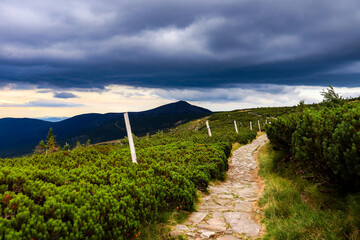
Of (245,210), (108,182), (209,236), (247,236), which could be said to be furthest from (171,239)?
(245,210)

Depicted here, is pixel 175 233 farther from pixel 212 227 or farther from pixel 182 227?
pixel 212 227

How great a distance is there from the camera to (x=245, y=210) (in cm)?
641

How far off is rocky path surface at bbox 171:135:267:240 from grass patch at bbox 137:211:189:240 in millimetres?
162

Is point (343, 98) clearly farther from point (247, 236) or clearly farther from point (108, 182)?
point (108, 182)

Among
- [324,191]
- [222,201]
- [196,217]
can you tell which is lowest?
[222,201]

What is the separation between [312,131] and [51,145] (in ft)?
190

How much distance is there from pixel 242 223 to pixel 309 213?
4.97 ft

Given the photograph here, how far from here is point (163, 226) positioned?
16.8ft

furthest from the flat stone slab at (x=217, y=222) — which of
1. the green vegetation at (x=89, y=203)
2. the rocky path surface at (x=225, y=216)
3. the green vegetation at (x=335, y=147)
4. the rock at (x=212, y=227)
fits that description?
the green vegetation at (x=335, y=147)

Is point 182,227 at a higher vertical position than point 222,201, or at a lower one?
higher

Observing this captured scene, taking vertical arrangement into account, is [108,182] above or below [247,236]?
above

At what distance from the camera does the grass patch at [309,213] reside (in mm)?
3891

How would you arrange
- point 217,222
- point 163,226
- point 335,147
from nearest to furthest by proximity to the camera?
point 335,147, point 163,226, point 217,222

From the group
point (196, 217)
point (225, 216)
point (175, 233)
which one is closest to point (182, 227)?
point (175, 233)
